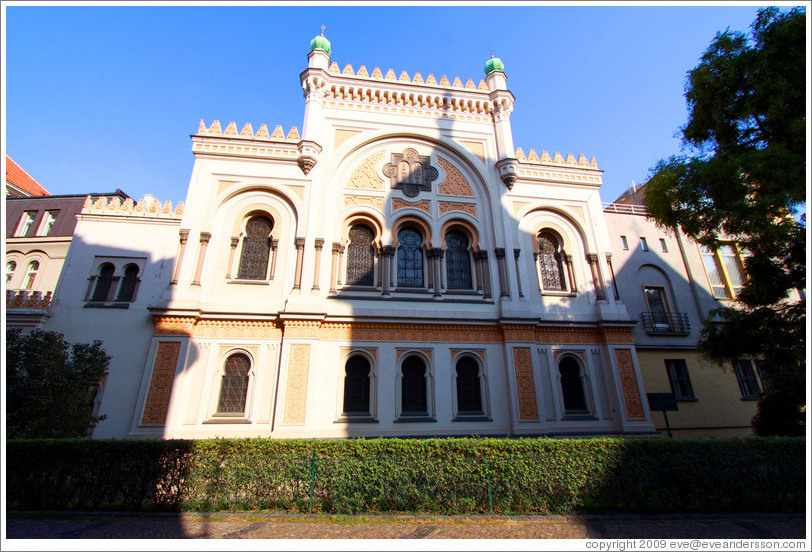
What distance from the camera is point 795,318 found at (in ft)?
38.0

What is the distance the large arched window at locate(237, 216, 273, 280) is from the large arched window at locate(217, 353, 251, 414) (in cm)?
315

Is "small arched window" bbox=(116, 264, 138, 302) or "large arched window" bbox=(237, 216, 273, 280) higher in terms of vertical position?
"large arched window" bbox=(237, 216, 273, 280)

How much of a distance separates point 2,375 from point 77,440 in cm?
438

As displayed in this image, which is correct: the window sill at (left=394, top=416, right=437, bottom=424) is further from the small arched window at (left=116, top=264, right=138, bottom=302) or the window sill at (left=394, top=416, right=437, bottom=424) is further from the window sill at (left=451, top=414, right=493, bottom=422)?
the small arched window at (left=116, top=264, right=138, bottom=302)

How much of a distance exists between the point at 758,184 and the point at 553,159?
9727mm

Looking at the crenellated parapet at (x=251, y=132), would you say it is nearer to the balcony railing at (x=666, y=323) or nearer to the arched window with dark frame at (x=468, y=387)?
the arched window with dark frame at (x=468, y=387)

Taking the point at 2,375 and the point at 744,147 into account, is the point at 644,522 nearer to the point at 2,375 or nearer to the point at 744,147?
the point at 744,147

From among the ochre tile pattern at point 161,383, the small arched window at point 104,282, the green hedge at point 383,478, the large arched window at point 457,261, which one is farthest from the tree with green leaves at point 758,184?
the small arched window at point 104,282

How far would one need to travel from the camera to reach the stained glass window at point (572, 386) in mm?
14953

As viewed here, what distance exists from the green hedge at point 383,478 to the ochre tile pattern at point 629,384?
18.2 ft

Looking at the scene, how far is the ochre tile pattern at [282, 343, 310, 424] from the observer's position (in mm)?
12617

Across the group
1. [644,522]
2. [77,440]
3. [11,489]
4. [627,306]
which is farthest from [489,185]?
[11,489]

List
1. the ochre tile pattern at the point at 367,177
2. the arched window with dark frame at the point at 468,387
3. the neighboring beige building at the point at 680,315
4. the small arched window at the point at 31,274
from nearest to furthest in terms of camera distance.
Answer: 1. the arched window with dark frame at the point at 468,387
2. the neighboring beige building at the point at 680,315
3. the ochre tile pattern at the point at 367,177
4. the small arched window at the point at 31,274

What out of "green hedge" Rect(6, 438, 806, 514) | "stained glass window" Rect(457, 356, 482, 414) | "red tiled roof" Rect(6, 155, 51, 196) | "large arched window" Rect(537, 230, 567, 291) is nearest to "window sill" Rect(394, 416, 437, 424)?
"stained glass window" Rect(457, 356, 482, 414)
